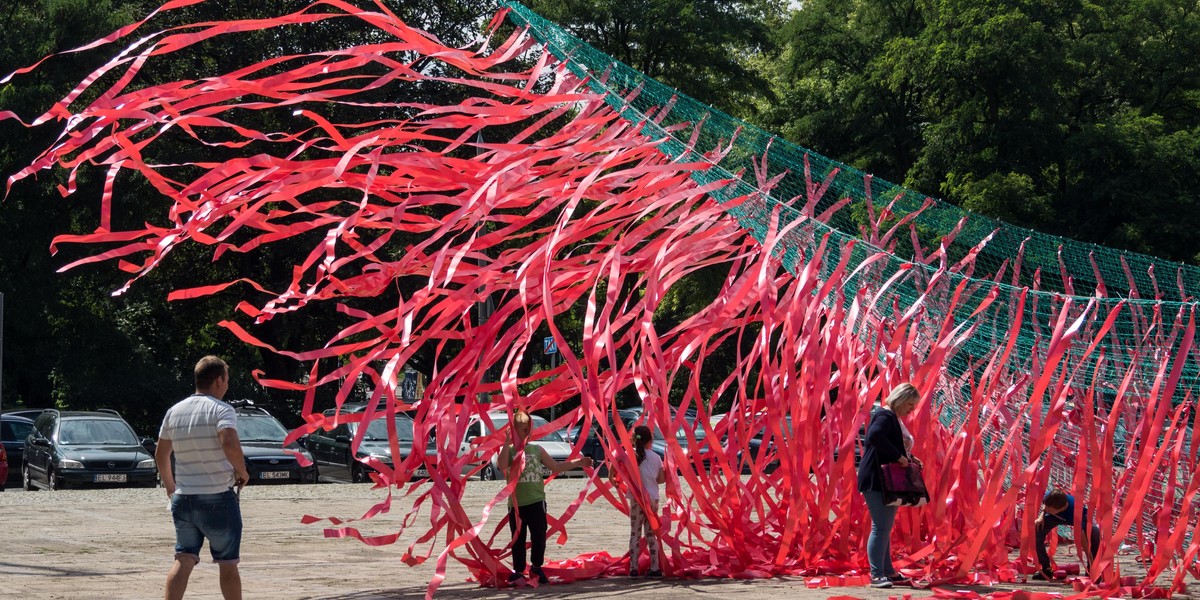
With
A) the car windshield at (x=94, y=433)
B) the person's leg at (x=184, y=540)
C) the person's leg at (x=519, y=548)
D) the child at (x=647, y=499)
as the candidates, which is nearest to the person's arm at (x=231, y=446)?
the person's leg at (x=184, y=540)

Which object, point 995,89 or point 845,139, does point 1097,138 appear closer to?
point 995,89

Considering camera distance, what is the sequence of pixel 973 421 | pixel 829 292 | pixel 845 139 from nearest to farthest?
pixel 973 421 < pixel 829 292 < pixel 845 139

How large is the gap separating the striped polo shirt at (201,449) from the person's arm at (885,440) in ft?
12.2

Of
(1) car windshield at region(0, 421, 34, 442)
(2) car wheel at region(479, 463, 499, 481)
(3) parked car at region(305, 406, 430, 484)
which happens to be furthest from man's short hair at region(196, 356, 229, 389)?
(1) car windshield at region(0, 421, 34, 442)

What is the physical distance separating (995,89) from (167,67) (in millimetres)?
17415

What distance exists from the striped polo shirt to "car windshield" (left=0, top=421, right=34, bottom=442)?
1785cm

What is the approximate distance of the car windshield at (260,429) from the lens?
845 inches

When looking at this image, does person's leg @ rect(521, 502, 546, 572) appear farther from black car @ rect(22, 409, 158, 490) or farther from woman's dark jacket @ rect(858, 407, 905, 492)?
black car @ rect(22, 409, 158, 490)

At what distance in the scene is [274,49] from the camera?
29.5 m

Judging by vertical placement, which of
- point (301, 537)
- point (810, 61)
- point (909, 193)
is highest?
point (810, 61)

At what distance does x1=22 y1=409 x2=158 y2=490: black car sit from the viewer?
20.0 metres

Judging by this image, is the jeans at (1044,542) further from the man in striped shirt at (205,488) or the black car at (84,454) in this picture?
the black car at (84,454)

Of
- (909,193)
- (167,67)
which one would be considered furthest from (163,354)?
(909,193)

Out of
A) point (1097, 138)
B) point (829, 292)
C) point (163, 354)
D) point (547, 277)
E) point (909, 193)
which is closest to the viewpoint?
point (547, 277)
